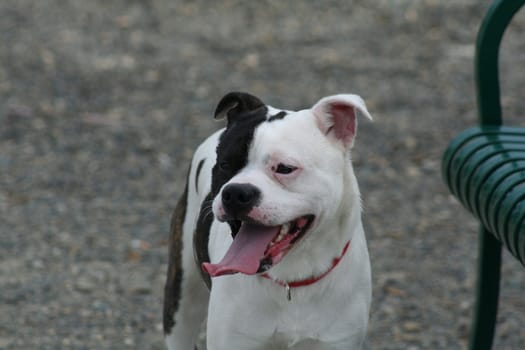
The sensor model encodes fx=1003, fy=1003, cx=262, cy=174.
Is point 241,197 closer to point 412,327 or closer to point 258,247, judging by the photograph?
point 258,247

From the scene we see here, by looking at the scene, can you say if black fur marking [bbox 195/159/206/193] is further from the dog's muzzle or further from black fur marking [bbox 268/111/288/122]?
the dog's muzzle

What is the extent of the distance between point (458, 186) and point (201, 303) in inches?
43.5

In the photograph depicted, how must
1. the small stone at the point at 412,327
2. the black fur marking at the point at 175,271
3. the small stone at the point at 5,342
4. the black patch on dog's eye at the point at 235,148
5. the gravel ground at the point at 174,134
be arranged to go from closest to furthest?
the black patch on dog's eye at the point at 235,148
the black fur marking at the point at 175,271
the small stone at the point at 5,342
the small stone at the point at 412,327
the gravel ground at the point at 174,134

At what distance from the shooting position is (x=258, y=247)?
293 centimetres

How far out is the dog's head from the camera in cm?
288

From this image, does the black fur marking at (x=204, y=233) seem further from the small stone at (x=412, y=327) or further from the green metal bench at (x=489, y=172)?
the small stone at (x=412, y=327)

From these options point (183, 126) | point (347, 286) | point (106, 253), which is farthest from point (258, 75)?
point (347, 286)

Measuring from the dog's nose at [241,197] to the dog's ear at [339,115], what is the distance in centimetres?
36

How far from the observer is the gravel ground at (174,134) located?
16.6ft

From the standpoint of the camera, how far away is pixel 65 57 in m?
9.02

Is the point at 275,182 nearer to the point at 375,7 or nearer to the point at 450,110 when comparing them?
the point at 450,110

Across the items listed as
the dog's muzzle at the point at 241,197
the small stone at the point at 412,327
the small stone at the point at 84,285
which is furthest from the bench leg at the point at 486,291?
the small stone at the point at 84,285

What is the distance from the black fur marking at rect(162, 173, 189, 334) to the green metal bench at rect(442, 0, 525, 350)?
1.08 m

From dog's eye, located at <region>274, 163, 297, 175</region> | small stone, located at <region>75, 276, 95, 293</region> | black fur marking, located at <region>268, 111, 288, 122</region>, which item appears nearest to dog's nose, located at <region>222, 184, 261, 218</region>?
dog's eye, located at <region>274, 163, 297, 175</region>
